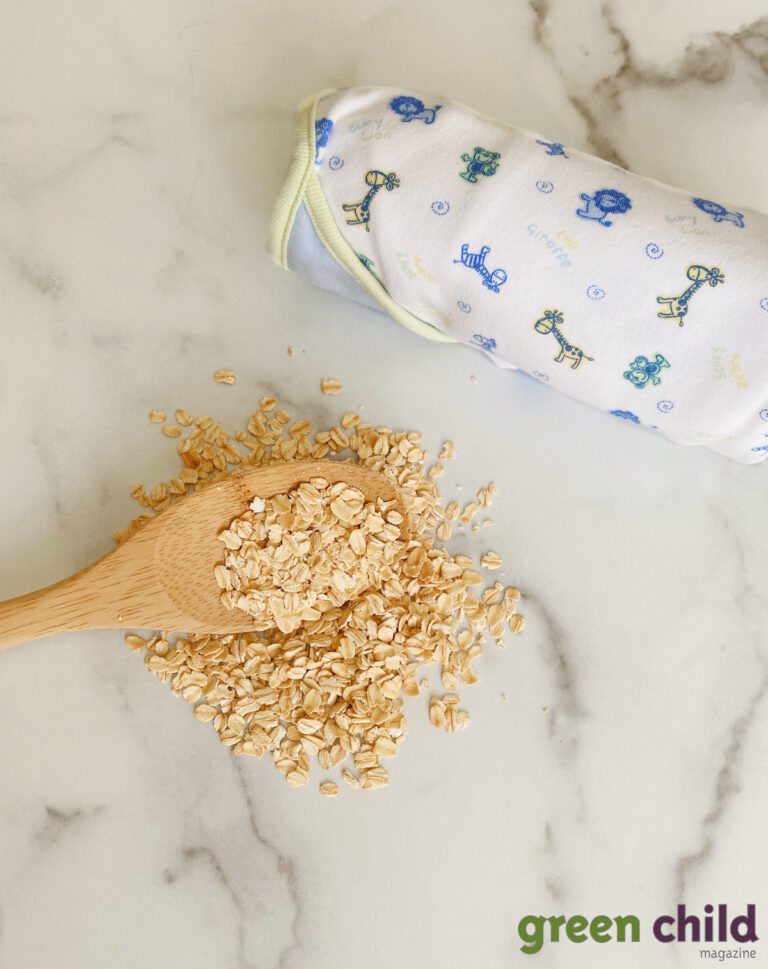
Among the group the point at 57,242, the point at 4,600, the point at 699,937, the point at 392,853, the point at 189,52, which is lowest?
the point at 699,937

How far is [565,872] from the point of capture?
0.88m

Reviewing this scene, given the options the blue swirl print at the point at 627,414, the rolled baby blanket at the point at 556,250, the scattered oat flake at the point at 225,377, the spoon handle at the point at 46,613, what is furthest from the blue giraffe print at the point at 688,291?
the spoon handle at the point at 46,613

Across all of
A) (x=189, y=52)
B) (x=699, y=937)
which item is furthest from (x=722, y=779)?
(x=189, y=52)

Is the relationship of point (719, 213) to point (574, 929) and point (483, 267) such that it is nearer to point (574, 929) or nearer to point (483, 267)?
point (483, 267)

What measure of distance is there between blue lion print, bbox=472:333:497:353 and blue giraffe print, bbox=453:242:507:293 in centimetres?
6

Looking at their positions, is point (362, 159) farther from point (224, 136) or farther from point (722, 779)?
point (722, 779)

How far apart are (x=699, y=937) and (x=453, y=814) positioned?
1.01ft

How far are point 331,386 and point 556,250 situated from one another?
0.97ft

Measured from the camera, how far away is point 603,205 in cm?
74

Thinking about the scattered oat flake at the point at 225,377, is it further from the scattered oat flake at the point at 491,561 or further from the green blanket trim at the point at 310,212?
the scattered oat flake at the point at 491,561

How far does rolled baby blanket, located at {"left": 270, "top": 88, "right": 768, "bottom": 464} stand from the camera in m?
0.72

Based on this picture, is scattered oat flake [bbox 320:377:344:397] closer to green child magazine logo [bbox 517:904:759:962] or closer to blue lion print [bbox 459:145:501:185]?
blue lion print [bbox 459:145:501:185]

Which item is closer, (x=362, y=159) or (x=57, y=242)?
(x=362, y=159)

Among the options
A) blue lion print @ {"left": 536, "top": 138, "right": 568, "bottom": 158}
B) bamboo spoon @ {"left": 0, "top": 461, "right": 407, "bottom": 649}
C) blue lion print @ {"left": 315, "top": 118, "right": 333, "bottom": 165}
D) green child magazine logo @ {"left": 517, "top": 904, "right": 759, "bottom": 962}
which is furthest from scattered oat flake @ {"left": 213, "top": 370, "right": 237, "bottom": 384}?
green child magazine logo @ {"left": 517, "top": 904, "right": 759, "bottom": 962}
